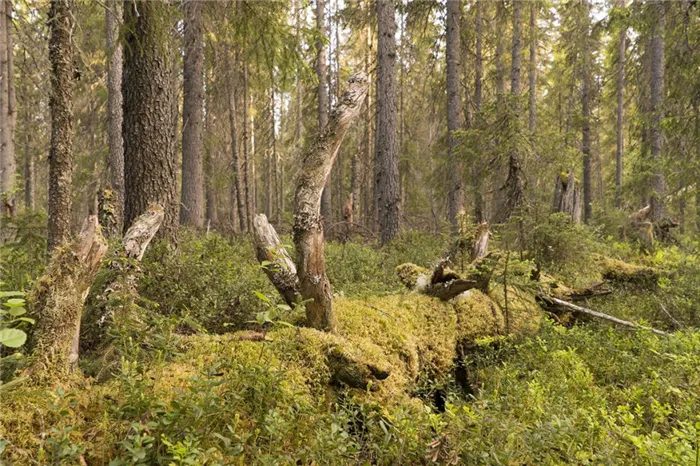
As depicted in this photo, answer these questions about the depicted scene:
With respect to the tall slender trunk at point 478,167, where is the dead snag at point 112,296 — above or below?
below

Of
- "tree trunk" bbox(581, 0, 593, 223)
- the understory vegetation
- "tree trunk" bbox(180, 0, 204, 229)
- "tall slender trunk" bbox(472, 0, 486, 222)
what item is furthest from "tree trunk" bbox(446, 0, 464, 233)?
"tree trunk" bbox(581, 0, 593, 223)

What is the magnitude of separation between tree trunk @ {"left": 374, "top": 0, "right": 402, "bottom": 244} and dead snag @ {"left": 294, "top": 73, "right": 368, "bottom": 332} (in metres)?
6.69

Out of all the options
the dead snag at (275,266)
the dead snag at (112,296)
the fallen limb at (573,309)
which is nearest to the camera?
the dead snag at (112,296)

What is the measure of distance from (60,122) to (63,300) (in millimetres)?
2440

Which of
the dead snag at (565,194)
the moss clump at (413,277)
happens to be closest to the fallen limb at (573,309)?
→ the moss clump at (413,277)

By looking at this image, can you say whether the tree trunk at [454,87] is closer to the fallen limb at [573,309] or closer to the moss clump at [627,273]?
the moss clump at [627,273]

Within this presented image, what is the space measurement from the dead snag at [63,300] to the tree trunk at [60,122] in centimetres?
182

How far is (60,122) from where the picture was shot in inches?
→ 152

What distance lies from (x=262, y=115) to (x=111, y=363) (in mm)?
17771

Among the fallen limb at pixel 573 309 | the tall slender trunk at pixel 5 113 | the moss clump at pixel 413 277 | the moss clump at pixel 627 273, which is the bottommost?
the fallen limb at pixel 573 309

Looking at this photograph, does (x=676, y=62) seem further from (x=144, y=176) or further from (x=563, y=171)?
(x=144, y=176)

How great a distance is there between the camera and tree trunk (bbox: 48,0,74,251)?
3.79 meters

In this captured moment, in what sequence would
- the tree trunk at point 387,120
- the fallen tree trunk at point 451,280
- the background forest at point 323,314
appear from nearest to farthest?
the background forest at point 323,314, the fallen tree trunk at point 451,280, the tree trunk at point 387,120

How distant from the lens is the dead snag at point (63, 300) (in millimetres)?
2162
